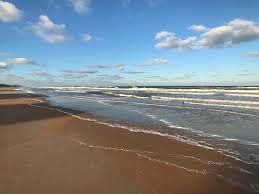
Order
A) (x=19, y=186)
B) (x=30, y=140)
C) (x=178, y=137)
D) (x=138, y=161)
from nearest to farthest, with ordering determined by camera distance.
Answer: (x=19, y=186) → (x=138, y=161) → (x=30, y=140) → (x=178, y=137)

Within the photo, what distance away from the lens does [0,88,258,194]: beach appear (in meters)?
4.59

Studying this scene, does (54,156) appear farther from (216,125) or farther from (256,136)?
(216,125)

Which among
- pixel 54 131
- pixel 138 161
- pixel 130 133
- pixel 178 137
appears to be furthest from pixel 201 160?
pixel 54 131

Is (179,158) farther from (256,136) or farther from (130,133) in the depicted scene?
(256,136)

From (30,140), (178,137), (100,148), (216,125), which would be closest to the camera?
(100,148)

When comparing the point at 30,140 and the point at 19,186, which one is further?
the point at 30,140

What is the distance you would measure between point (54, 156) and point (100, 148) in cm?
141

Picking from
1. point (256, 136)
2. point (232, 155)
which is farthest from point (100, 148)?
point (256, 136)

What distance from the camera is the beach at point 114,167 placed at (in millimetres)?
4594

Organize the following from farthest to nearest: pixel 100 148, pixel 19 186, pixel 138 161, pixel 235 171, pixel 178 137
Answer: pixel 178 137, pixel 100 148, pixel 138 161, pixel 235 171, pixel 19 186

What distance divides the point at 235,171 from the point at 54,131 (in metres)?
6.95

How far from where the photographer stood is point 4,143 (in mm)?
7621

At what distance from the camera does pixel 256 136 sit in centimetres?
891

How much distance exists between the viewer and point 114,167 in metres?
5.63
